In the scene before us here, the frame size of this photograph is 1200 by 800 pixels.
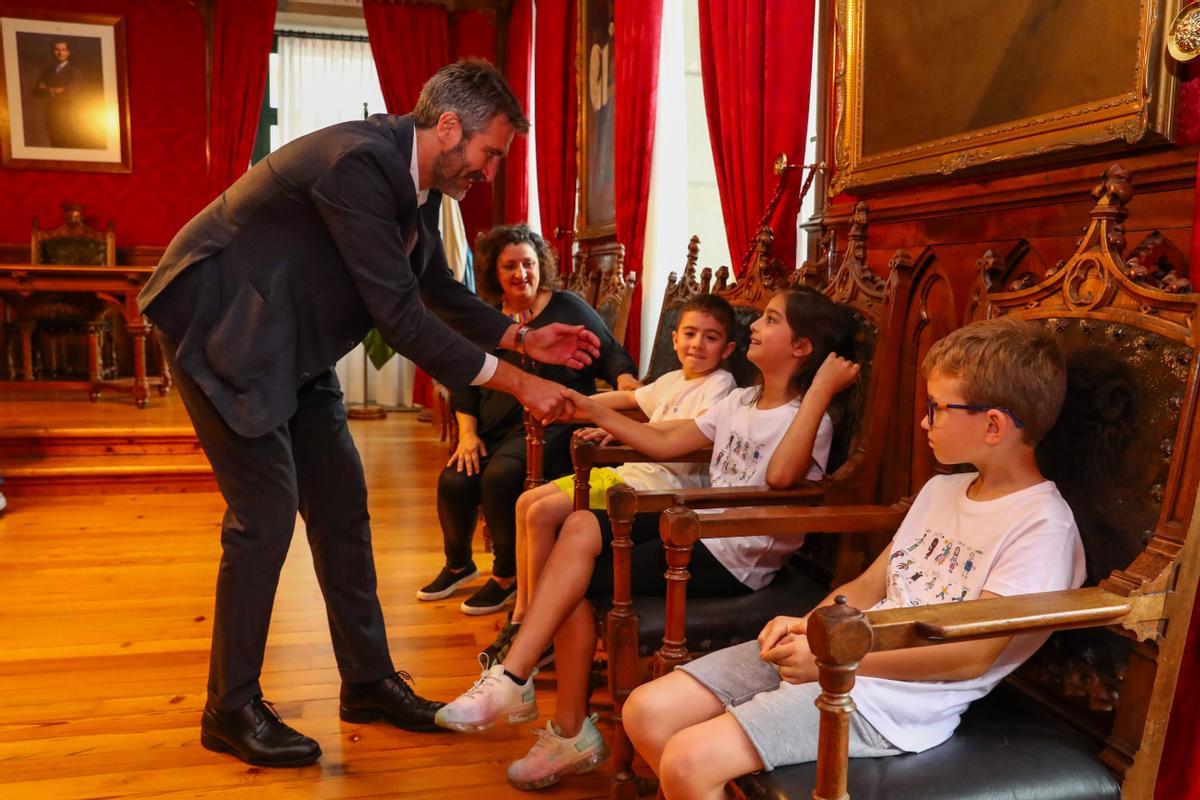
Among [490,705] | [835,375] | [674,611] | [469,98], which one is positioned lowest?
[490,705]

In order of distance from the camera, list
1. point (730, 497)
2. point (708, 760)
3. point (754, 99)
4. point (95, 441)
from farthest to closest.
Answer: point (95, 441)
point (754, 99)
point (730, 497)
point (708, 760)

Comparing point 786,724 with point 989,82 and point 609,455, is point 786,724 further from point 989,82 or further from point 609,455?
point 989,82

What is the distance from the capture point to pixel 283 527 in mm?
2049

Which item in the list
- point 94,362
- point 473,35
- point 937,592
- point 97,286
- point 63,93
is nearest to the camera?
point 937,592

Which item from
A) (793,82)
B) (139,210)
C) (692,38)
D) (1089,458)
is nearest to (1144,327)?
(1089,458)

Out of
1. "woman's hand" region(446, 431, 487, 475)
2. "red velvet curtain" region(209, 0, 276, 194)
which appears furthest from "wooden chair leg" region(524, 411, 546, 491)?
"red velvet curtain" region(209, 0, 276, 194)

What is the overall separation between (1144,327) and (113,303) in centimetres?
664

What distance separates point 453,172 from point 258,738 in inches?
50.8

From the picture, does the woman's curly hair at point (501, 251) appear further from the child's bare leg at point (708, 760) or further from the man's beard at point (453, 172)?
the child's bare leg at point (708, 760)

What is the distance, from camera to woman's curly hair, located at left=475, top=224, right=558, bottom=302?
128 inches

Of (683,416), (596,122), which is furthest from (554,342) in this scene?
(596,122)

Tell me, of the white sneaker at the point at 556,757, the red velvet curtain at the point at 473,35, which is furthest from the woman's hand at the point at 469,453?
the red velvet curtain at the point at 473,35

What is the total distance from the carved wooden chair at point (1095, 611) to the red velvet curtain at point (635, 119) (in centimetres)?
263

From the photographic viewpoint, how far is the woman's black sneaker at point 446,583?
320 centimetres
